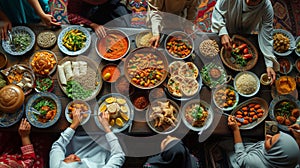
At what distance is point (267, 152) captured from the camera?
7.47 feet

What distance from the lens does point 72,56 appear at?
2514 mm

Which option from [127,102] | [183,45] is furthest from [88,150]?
[183,45]

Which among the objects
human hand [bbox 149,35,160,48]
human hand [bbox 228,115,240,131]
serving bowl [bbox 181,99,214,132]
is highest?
human hand [bbox 149,35,160,48]

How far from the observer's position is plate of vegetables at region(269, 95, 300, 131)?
8.14 ft

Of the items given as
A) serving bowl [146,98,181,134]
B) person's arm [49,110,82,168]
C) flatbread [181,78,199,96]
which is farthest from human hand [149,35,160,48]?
person's arm [49,110,82,168]

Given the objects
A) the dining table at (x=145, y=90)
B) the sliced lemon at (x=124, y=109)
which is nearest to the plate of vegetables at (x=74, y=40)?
the dining table at (x=145, y=90)

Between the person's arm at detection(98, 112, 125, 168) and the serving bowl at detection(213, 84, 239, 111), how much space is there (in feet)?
3.10

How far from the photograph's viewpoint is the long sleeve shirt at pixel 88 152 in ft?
7.43

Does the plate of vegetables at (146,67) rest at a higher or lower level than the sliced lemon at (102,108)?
higher

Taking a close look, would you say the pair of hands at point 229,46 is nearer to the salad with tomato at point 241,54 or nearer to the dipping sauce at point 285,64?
the salad with tomato at point 241,54

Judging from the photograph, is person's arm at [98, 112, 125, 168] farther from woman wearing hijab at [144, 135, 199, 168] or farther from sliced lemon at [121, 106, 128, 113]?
woman wearing hijab at [144, 135, 199, 168]

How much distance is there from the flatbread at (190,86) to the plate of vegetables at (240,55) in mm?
387

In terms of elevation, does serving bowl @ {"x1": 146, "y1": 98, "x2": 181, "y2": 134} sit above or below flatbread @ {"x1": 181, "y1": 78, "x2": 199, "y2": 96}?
below

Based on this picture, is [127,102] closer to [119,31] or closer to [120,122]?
[120,122]
